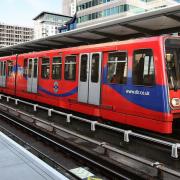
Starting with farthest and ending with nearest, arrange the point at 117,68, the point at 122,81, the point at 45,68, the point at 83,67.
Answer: the point at 45,68, the point at 83,67, the point at 117,68, the point at 122,81

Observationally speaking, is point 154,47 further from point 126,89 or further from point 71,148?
point 71,148

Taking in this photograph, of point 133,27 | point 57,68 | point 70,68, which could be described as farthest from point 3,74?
point 133,27

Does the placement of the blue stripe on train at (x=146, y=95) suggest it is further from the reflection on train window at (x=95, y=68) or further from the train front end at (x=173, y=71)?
the reflection on train window at (x=95, y=68)

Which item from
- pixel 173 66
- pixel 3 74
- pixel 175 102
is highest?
pixel 173 66

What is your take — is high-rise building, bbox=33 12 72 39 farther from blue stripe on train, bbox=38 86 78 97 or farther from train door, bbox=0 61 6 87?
blue stripe on train, bbox=38 86 78 97

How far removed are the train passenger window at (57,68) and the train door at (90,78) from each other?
82.9 inches

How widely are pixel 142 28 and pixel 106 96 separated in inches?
143

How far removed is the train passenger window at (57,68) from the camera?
52.1 feet

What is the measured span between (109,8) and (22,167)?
7297cm

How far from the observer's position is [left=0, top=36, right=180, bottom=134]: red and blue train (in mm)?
10031

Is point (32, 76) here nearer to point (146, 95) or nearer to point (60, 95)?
point (60, 95)

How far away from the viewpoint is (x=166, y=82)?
9898 mm

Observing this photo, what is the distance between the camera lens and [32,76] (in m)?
19.3

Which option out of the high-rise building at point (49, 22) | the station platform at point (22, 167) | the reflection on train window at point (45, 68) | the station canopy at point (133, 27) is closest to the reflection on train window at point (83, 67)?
the station canopy at point (133, 27)
